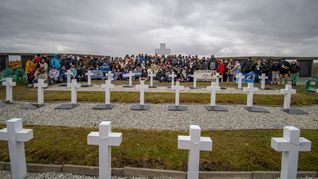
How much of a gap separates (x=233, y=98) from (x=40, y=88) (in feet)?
30.7

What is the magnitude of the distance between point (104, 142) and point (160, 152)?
167 cm

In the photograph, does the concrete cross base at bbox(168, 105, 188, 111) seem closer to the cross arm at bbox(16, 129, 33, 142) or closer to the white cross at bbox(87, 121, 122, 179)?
the white cross at bbox(87, 121, 122, 179)

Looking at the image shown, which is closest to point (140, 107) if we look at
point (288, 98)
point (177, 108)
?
point (177, 108)

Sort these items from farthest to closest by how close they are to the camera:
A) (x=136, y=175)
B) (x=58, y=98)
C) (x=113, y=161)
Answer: (x=58, y=98) → (x=113, y=161) → (x=136, y=175)

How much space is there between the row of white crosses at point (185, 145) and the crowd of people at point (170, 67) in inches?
623

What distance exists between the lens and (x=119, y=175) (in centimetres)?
426

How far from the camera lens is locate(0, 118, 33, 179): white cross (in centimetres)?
391

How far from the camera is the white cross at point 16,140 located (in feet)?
12.8

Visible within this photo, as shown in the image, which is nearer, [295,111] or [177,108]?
[295,111]

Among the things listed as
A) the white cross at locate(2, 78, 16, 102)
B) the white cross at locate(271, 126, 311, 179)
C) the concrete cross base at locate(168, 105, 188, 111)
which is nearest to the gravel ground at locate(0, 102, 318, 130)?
the concrete cross base at locate(168, 105, 188, 111)

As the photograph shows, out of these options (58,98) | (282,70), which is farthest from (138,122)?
(282,70)

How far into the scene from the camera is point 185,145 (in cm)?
376

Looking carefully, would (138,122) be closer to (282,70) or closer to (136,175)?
(136,175)

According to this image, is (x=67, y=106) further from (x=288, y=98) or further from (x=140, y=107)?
(x=288, y=98)
